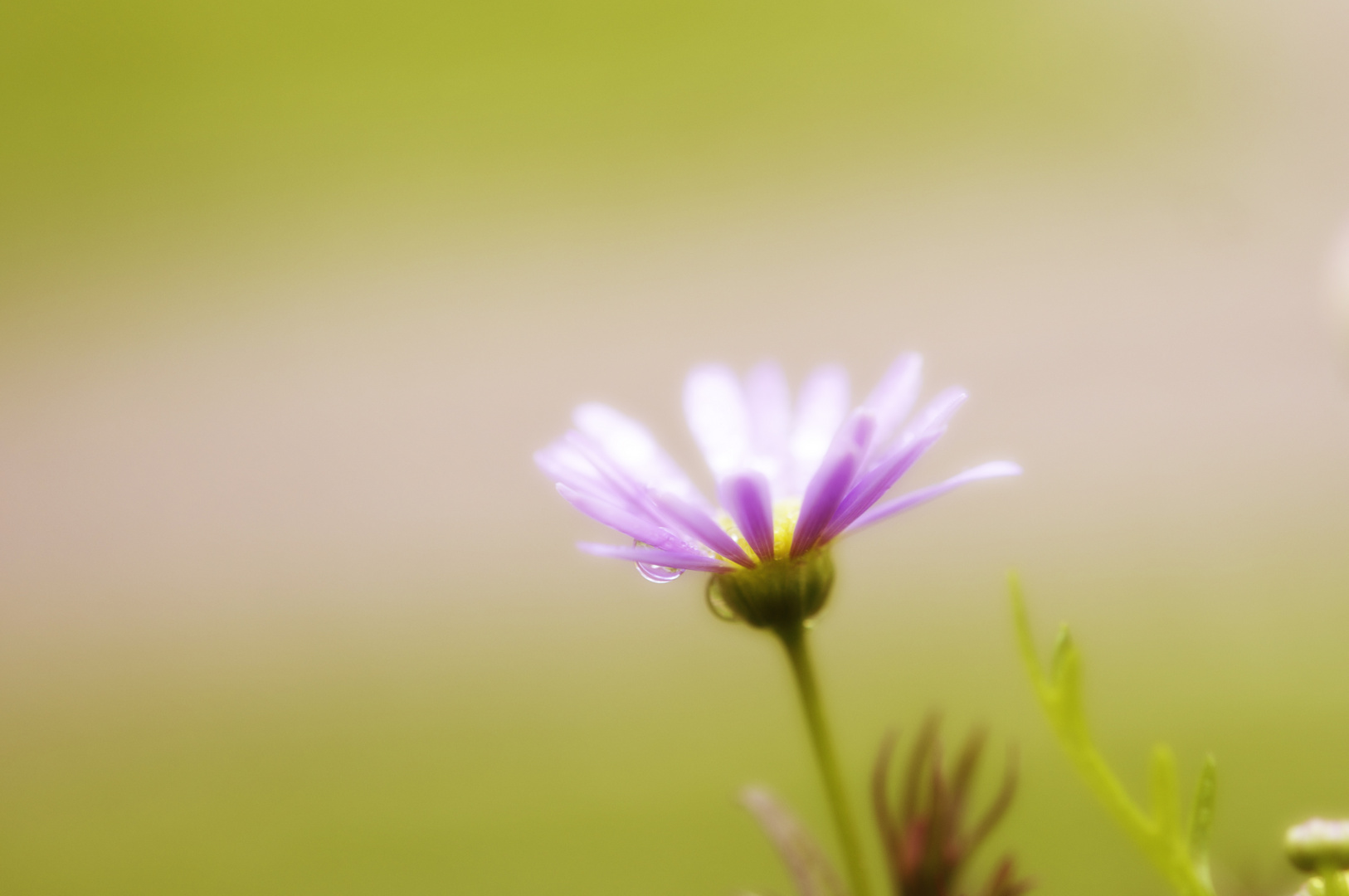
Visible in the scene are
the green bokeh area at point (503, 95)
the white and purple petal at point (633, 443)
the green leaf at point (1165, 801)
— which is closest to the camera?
the green leaf at point (1165, 801)

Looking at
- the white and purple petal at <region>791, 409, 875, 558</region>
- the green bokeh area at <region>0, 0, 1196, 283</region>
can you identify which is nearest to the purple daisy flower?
the white and purple petal at <region>791, 409, 875, 558</region>

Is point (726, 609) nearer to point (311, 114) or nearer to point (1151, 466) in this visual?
point (1151, 466)

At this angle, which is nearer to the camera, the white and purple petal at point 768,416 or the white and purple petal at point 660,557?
the white and purple petal at point 660,557

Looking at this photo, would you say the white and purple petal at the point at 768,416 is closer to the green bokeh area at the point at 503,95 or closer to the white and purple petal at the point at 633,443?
the white and purple petal at the point at 633,443

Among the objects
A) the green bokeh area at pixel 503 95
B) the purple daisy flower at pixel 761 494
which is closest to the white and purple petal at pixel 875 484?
the purple daisy flower at pixel 761 494

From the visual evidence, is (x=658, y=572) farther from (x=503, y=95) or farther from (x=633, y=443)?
(x=503, y=95)

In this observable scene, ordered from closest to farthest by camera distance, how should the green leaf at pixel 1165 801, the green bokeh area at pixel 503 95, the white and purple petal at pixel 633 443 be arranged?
the green leaf at pixel 1165 801 → the white and purple petal at pixel 633 443 → the green bokeh area at pixel 503 95
